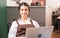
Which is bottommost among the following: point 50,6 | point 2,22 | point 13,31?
point 13,31

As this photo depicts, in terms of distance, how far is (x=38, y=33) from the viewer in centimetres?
160

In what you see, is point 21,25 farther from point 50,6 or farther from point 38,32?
point 50,6

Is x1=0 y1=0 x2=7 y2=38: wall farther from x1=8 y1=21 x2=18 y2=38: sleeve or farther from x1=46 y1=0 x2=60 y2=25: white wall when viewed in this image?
x1=46 y1=0 x2=60 y2=25: white wall

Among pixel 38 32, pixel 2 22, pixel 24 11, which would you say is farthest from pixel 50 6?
pixel 38 32

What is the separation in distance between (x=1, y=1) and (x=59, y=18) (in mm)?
2085

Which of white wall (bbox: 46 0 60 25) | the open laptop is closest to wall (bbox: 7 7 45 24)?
white wall (bbox: 46 0 60 25)

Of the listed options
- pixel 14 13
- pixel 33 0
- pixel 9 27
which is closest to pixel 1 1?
pixel 9 27

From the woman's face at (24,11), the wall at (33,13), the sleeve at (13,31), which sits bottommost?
the sleeve at (13,31)

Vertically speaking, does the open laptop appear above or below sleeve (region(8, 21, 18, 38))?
above

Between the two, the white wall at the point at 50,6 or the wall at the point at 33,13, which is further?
the white wall at the point at 50,6

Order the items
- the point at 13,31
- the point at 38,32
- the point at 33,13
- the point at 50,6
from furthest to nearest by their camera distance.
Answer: the point at 50,6 → the point at 33,13 → the point at 13,31 → the point at 38,32

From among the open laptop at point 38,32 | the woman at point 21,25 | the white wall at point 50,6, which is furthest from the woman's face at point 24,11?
the white wall at point 50,6

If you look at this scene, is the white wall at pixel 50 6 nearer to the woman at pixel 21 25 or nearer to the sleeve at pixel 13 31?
the woman at pixel 21 25

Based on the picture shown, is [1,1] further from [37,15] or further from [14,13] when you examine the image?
→ [37,15]
